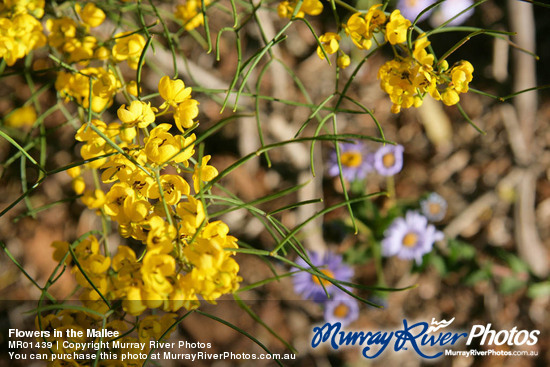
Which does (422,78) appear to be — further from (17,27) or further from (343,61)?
(17,27)

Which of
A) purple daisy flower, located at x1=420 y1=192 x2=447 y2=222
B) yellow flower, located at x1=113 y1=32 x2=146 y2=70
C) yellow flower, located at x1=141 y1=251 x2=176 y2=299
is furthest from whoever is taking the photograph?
purple daisy flower, located at x1=420 y1=192 x2=447 y2=222

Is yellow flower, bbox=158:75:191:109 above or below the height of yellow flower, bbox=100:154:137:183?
above

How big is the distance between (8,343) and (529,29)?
204 cm

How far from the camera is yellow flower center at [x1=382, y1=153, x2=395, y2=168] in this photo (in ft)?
4.29

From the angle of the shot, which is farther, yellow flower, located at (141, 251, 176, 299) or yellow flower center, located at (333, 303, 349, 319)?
yellow flower center, located at (333, 303, 349, 319)

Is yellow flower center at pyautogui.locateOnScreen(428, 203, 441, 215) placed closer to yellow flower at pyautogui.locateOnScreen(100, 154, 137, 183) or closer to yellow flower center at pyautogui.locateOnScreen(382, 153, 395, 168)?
yellow flower center at pyautogui.locateOnScreen(382, 153, 395, 168)

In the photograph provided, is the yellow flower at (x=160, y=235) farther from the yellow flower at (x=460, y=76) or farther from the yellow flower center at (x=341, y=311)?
the yellow flower center at (x=341, y=311)

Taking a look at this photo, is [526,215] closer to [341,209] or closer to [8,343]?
[341,209]

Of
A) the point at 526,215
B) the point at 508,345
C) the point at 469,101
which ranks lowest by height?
the point at 508,345

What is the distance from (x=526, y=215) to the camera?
1403 mm

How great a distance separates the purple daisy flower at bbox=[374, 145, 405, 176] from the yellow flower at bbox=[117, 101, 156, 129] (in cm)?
91

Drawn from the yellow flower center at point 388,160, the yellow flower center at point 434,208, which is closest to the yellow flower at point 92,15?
the yellow flower center at point 388,160

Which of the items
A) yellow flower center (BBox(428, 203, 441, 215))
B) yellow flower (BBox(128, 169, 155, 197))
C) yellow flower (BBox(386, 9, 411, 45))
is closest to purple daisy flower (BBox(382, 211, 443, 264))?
yellow flower center (BBox(428, 203, 441, 215))

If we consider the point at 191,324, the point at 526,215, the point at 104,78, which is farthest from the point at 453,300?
the point at 104,78
